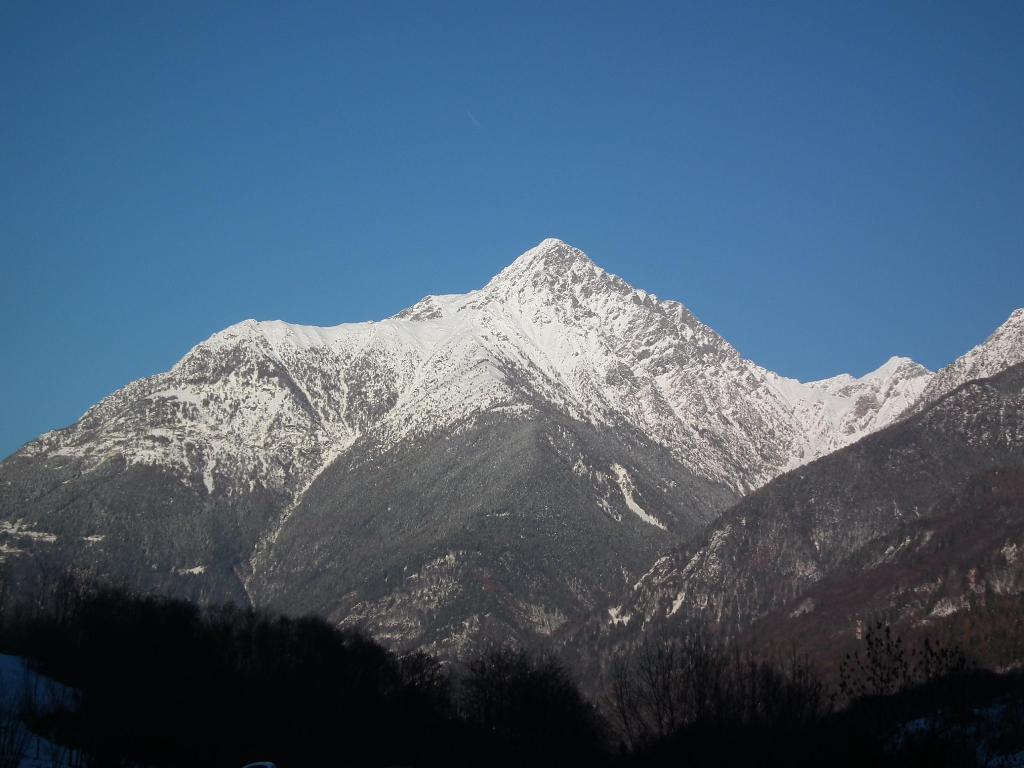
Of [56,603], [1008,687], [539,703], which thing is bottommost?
[1008,687]

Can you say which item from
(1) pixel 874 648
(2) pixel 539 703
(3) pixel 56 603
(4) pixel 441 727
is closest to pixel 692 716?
(2) pixel 539 703

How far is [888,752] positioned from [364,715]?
8162 centimetres

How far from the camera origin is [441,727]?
144 meters

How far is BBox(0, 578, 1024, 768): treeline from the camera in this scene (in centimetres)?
9431

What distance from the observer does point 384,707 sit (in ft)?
474

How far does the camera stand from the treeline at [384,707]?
94.3 metres

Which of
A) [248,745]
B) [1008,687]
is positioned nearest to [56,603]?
[248,745]

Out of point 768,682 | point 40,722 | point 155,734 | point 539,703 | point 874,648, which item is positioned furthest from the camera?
point 539,703

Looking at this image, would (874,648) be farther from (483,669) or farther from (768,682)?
(483,669)

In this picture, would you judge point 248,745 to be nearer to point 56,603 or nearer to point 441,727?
point 441,727

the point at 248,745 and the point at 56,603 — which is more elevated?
the point at 56,603

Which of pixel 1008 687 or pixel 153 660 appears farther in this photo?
pixel 1008 687

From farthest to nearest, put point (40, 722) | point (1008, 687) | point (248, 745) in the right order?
point (1008, 687)
point (248, 745)
point (40, 722)

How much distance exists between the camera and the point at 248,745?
11862cm
